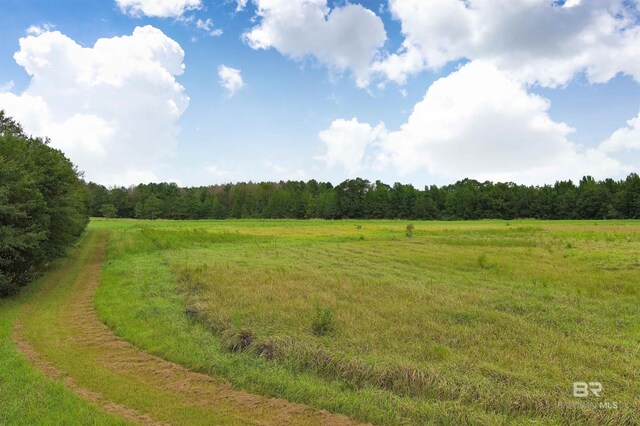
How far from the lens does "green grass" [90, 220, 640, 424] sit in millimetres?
6961

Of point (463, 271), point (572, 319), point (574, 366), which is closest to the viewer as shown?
point (574, 366)

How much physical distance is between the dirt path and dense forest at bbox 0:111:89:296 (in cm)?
562

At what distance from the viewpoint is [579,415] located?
6.28 meters

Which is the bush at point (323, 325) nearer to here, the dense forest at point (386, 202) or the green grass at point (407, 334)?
the green grass at point (407, 334)

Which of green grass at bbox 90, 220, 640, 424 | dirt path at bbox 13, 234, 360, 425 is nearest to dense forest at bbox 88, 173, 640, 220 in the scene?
green grass at bbox 90, 220, 640, 424

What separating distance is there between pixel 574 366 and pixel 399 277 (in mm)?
10211

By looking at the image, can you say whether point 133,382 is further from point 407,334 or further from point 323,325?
point 407,334

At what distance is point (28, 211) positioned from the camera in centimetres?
1961

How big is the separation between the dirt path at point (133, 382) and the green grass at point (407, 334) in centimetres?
40

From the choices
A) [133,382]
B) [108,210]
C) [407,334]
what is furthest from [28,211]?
[108,210]

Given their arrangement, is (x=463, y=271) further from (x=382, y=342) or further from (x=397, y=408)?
(x=397, y=408)

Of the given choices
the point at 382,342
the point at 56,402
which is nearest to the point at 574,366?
the point at 382,342

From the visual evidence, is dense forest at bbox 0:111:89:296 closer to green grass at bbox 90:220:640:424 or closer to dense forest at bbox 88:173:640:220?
green grass at bbox 90:220:640:424

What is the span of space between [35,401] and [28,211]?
15.9 m
